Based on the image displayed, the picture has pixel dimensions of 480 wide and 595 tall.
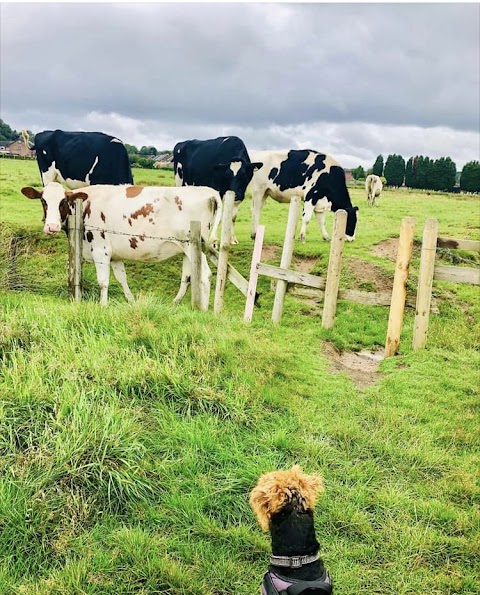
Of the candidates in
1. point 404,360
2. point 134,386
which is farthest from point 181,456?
point 404,360

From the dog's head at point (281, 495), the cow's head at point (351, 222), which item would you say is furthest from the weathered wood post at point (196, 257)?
the dog's head at point (281, 495)

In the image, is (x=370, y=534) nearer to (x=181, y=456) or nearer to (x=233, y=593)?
(x=233, y=593)

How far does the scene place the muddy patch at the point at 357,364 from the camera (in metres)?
6.43

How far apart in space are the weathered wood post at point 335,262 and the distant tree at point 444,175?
197ft

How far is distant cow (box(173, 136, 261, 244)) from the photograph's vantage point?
496 inches

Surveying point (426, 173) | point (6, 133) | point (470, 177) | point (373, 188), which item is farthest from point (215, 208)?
point (6, 133)

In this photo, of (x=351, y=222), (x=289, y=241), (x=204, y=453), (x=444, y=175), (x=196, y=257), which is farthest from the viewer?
(x=444, y=175)

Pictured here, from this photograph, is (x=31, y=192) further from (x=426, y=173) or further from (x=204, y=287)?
(x=426, y=173)

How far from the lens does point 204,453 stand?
4.20m

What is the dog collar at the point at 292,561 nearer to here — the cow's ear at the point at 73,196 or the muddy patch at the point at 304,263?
the cow's ear at the point at 73,196

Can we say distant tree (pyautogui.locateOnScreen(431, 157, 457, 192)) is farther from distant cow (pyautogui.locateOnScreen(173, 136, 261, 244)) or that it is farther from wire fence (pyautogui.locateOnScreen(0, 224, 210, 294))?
wire fence (pyautogui.locateOnScreen(0, 224, 210, 294))

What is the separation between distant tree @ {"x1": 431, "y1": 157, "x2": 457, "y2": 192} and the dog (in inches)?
2580

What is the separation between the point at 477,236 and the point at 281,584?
14063 millimetres

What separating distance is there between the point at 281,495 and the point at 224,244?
20.6 ft
